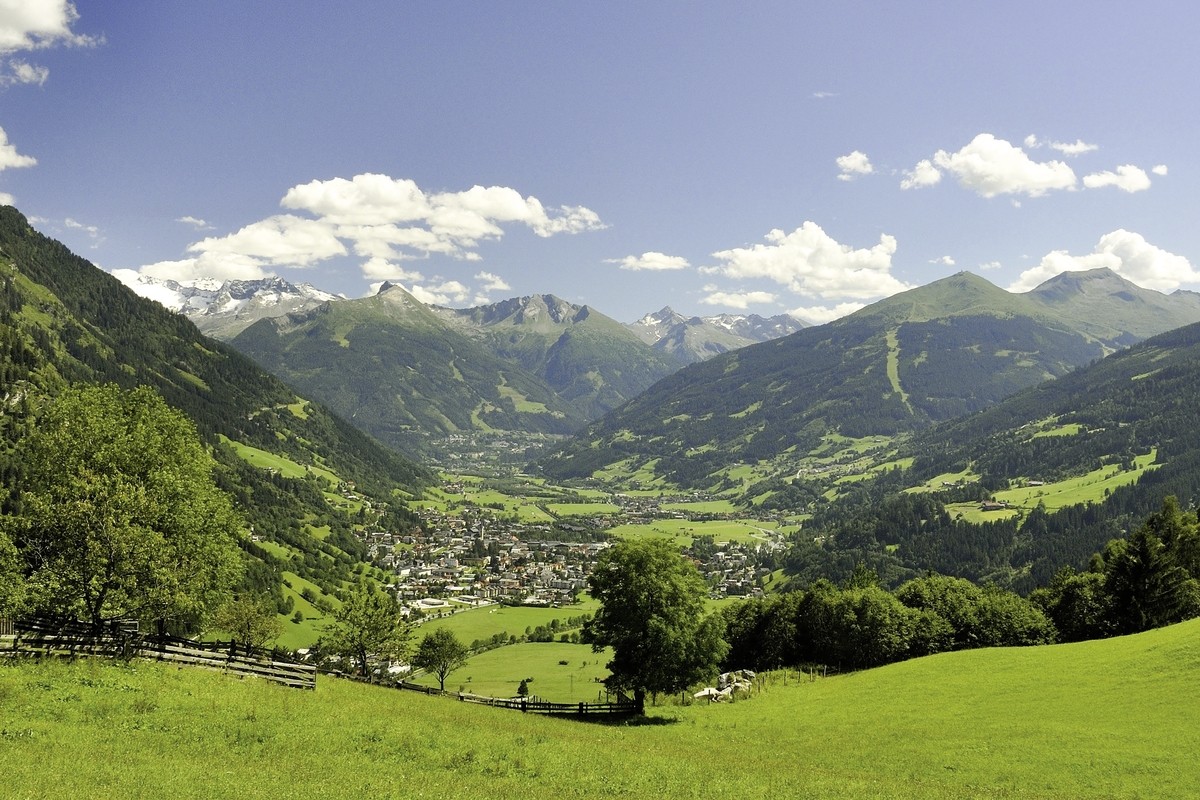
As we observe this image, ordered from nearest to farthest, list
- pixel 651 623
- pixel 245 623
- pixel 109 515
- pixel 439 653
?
pixel 109 515 → pixel 651 623 → pixel 245 623 → pixel 439 653

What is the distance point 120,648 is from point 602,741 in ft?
83.2

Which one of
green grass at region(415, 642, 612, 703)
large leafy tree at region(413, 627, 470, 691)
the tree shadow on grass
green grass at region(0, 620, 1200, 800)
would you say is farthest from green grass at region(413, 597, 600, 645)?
green grass at region(0, 620, 1200, 800)

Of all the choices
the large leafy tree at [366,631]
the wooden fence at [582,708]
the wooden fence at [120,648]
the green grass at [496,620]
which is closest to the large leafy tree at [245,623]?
the large leafy tree at [366,631]

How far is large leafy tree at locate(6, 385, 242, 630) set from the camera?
33.9 metres

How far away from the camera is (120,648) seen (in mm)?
34031

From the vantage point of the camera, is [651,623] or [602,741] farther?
[651,623]

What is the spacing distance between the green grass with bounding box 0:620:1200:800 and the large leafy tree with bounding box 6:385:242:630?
18.7ft

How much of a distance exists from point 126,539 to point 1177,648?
6177 cm

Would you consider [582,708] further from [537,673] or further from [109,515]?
[537,673]

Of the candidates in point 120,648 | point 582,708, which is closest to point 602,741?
point 582,708

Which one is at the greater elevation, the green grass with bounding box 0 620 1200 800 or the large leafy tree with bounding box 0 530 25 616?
the large leafy tree with bounding box 0 530 25 616

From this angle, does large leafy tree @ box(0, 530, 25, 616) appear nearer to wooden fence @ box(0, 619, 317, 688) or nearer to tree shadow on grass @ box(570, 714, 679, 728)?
wooden fence @ box(0, 619, 317, 688)

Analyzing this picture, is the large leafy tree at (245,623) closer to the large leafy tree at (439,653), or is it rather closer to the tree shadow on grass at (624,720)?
the large leafy tree at (439,653)

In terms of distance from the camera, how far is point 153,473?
37.1 meters
